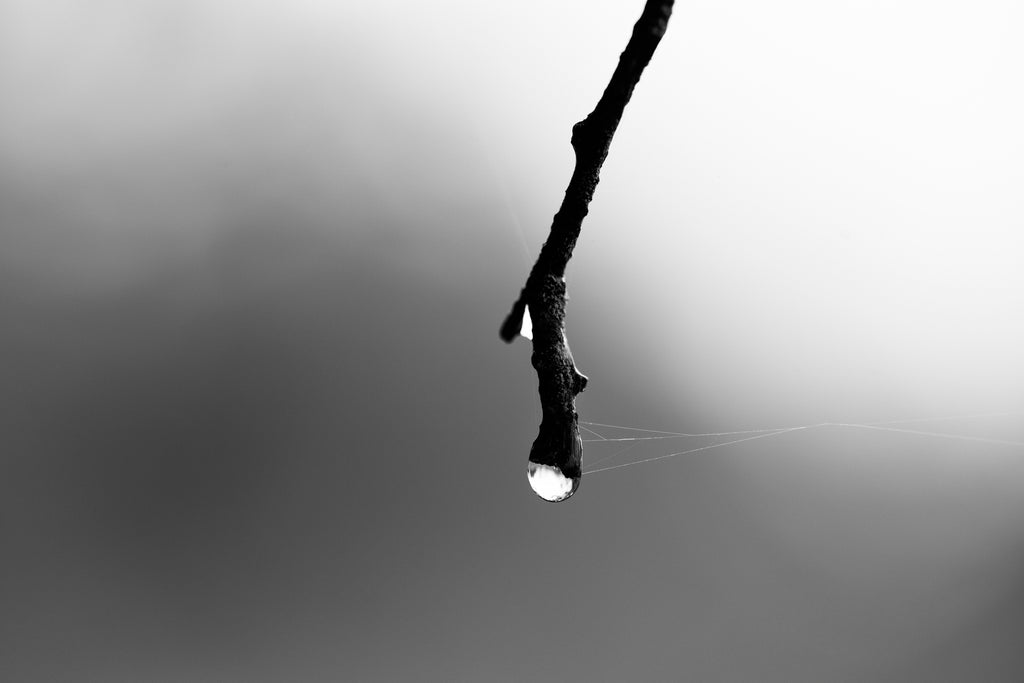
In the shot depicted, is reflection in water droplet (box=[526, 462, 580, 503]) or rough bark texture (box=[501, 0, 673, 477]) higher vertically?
rough bark texture (box=[501, 0, 673, 477])

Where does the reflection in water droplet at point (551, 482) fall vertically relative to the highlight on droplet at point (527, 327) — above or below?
below

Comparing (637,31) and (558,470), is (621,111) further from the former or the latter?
(558,470)

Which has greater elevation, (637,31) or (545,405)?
(637,31)

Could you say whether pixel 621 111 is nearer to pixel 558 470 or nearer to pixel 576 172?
pixel 576 172

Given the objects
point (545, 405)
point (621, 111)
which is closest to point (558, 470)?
point (545, 405)
